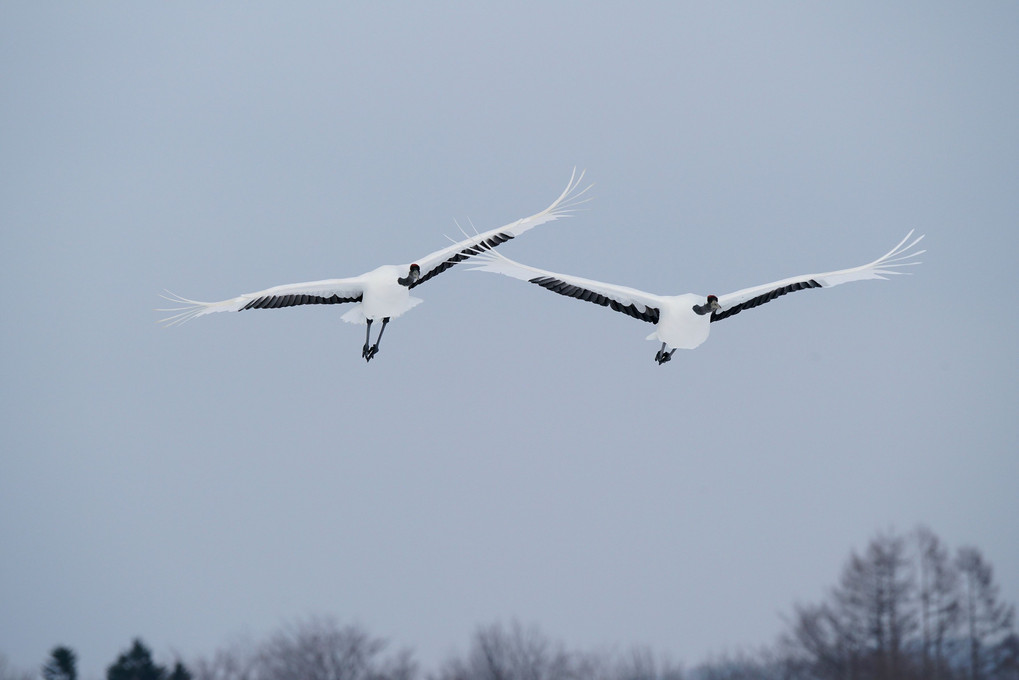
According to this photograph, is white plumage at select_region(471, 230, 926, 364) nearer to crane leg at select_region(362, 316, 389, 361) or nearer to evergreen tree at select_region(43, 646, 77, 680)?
crane leg at select_region(362, 316, 389, 361)

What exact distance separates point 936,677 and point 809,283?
61.8 ft

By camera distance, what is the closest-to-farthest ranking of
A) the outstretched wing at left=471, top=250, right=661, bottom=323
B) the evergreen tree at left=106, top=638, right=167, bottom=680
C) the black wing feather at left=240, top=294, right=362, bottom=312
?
1. the outstretched wing at left=471, top=250, right=661, bottom=323
2. the black wing feather at left=240, top=294, right=362, bottom=312
3. the evergreen tree at left=106, top=638, right=167, bottom=680

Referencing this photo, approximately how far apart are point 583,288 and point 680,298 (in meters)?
2.12

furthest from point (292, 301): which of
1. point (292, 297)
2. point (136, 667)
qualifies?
point (136, 667)

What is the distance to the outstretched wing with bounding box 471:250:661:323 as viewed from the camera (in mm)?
29450

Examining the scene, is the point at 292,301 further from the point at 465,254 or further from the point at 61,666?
the point at 61,666

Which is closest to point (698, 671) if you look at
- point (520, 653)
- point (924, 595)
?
point (520, 653)

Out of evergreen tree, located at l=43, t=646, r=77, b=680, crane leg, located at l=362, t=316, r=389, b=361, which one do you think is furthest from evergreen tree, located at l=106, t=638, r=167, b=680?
crane leg, located at l=362, t=316, r=389, b=361

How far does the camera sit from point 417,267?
31.7 m

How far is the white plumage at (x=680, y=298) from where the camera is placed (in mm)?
30188

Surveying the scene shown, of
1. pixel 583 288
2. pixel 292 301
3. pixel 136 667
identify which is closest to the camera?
pixel 583 288

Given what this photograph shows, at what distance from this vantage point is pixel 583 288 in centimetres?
3048

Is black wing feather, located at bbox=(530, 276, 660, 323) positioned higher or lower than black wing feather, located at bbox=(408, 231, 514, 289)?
lower

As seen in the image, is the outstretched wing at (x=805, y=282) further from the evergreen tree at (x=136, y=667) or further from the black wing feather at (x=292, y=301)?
the evergreen tree at (x=136, y=667)
